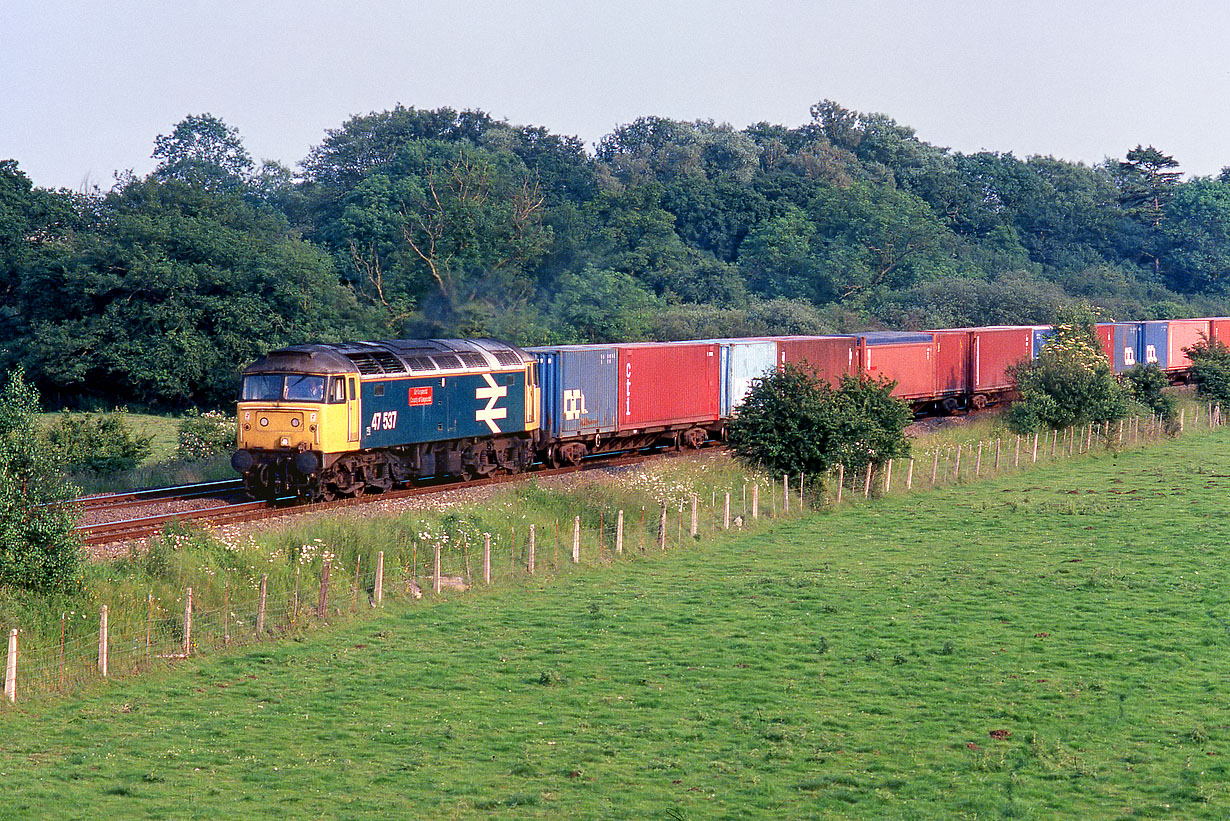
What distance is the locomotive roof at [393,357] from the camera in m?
28.3

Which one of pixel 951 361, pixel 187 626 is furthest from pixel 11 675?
pixel 951 361

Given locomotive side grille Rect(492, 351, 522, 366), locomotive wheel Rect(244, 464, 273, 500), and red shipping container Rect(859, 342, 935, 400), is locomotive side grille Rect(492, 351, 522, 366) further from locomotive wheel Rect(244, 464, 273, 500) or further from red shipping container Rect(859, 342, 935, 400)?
red shipping container Rect(859, 342, 935, 400)

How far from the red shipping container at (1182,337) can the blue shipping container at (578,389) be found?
39313 millimetres

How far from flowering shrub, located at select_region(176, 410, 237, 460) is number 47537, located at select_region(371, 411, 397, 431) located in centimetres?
989

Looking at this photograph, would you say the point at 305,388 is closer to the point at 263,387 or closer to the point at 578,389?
the point at 263,387

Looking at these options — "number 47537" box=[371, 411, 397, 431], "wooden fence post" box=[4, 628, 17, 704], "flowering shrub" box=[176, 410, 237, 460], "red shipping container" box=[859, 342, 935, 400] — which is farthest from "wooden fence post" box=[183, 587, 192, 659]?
"red shipping container" box=[859, 342, 935, 400]

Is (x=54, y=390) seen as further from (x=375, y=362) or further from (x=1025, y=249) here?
(x=1025, y=249)

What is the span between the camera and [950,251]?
10131 centimetres

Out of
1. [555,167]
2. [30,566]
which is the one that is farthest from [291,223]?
[30,566]

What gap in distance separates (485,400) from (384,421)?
353 cm

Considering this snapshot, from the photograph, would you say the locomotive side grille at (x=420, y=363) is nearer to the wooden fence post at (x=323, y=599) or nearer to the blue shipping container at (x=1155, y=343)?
the wooden fence post at (x=323, y=599)

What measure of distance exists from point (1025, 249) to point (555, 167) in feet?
141

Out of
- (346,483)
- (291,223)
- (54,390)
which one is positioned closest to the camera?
(346,483)

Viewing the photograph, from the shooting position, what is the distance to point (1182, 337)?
214ft
